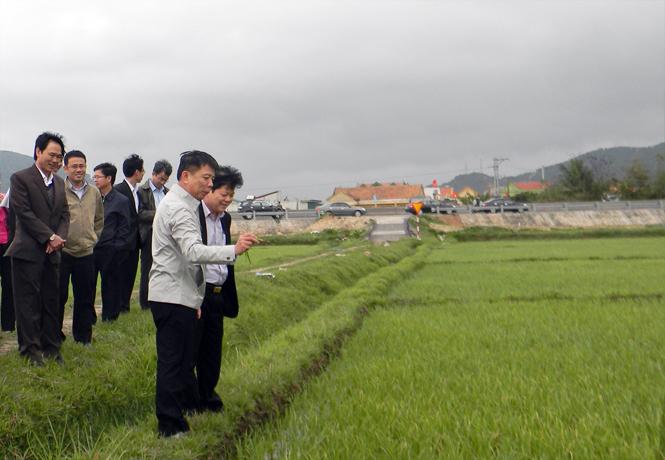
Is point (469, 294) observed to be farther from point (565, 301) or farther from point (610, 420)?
point (610, 420)

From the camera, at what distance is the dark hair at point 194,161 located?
2865 millimetres

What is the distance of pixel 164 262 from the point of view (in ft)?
9.21

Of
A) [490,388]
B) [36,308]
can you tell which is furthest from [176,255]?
[490,388]

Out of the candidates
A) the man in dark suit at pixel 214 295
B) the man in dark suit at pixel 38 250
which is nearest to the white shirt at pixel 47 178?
the man in dark suit at pixel 38 250

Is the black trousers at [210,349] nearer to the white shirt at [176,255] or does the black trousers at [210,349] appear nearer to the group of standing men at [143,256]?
the group of standing men at [143,256]

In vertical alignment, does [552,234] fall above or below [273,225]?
below

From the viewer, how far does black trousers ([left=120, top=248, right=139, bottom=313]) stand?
5941 mm

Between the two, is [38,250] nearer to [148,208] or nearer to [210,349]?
[210,349]

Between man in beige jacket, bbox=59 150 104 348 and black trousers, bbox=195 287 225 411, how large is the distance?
5.75ft

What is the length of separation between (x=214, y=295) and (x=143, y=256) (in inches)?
129

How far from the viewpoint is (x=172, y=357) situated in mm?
2801

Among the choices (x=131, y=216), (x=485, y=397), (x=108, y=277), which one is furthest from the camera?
(x=131, y=216)

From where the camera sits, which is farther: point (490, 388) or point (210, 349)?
point (490, 388)

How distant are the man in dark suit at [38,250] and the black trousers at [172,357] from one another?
1.46m
